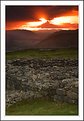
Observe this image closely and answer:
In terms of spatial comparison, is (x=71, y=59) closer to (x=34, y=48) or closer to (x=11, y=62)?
(x=34, y=48)

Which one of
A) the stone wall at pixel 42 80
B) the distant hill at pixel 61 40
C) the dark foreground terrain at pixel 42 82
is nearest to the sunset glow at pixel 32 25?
the distant hill at pixel 61 40

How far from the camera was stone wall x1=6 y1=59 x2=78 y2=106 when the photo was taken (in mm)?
5259

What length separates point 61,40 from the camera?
7.07 meters

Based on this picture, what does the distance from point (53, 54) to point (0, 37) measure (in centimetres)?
323

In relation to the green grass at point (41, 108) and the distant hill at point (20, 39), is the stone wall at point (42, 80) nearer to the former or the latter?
the green grass at point (41, 108)

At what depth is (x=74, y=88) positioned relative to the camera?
5020mm

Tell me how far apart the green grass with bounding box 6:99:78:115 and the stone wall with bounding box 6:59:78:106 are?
127 mm

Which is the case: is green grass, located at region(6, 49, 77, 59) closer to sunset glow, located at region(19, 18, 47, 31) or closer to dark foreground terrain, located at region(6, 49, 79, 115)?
dark foreground terrain, located at region(6, 49, 79, 115)

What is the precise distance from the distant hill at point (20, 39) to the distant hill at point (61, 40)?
27cm

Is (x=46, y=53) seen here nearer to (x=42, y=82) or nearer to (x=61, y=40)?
(x=61, y=40)

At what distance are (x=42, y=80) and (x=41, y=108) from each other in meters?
1.23

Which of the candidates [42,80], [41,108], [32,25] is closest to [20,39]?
[32,25]

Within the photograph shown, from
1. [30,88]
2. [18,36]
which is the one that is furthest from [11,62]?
[30,88]

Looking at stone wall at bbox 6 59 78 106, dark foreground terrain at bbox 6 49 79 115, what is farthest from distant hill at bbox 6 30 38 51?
stone wall at bbox 6 59 78 106
